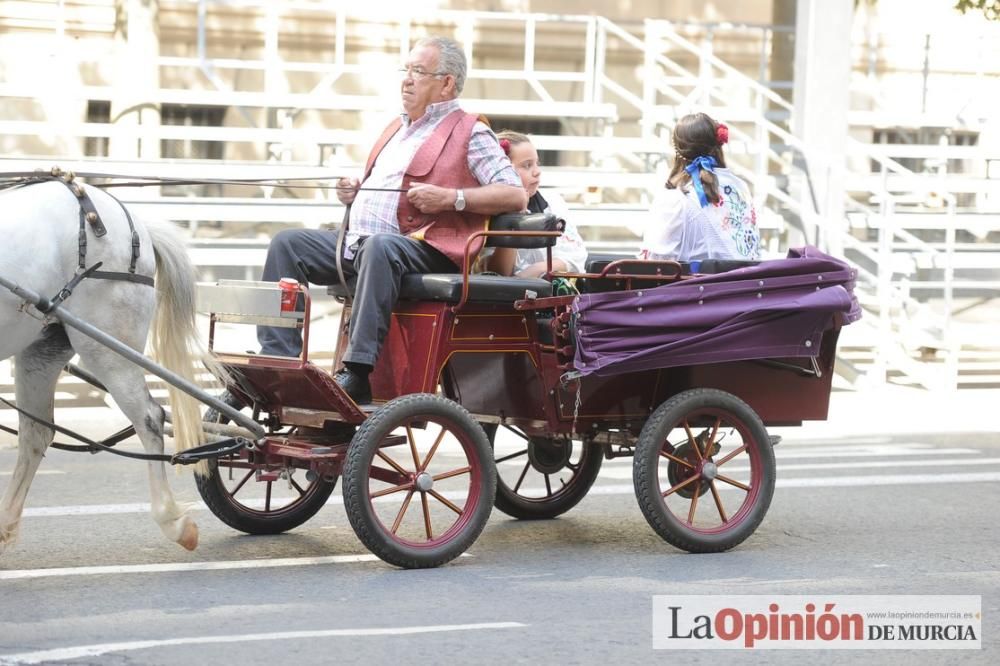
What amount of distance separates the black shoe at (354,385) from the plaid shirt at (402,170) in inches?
23.9

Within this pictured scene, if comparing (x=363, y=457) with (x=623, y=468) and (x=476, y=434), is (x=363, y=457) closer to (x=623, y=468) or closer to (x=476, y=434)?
(x=476, y=434)

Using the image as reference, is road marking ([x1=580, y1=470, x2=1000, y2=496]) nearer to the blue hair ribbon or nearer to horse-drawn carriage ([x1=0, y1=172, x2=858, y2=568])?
horse-drawn carriage ([x1=0, y1=172, x2=858, y2=568])

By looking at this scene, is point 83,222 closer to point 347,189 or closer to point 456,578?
point 347,189

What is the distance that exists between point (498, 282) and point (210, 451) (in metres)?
1.30

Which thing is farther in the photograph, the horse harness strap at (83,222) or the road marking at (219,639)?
the horse harness strap at (83,222)

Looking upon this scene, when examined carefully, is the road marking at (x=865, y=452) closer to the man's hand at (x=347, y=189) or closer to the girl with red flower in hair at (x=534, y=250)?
the girl with red flower in hair at (x=534, y=250)

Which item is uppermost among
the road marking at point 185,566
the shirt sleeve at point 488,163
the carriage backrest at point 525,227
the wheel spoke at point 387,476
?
the shirt sleeve at point 488,163

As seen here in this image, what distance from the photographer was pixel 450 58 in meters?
6.59

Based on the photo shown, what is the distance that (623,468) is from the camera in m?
9.16

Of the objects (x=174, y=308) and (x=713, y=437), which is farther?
(x=713, y=437)

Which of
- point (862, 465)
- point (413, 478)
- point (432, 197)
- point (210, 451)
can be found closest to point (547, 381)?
point (413, 478)

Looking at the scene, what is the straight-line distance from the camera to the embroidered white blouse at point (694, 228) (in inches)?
274

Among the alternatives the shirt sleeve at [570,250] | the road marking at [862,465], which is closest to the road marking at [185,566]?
the shirt sleeve at [570,250]

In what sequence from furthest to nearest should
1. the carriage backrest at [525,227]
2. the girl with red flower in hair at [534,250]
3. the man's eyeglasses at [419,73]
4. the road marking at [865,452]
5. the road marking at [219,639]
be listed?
1. the road marking at [865,452]
2. the girl with red flower in hair at [534,250]
3. the man's eyeglasses at [419,73]
4. the carriage backrest at [525,227]
5. the road marking at [219,639]
